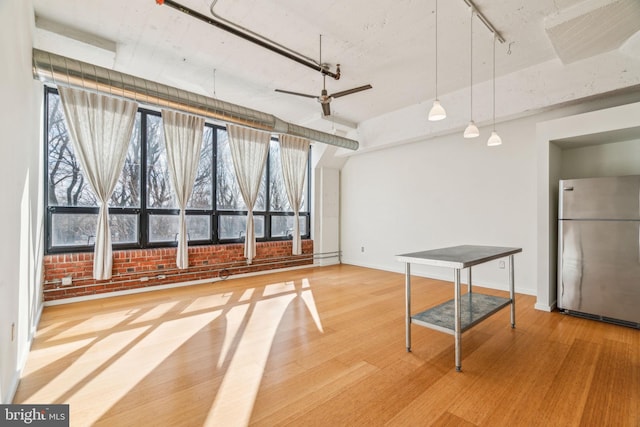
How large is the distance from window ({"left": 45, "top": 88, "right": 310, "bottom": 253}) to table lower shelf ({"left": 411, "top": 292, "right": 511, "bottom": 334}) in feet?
13.3

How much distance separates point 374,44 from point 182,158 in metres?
3.38

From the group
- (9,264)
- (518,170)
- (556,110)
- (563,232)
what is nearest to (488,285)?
(563,232)

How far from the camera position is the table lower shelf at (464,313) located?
251 centimetres

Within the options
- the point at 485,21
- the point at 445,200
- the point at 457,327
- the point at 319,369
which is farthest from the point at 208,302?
the point at 485,21

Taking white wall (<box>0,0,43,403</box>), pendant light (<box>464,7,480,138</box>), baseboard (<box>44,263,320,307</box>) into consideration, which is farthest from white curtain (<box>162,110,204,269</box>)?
pendant light (<box>464,7,480,138</box>)

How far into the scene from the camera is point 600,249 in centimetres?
333

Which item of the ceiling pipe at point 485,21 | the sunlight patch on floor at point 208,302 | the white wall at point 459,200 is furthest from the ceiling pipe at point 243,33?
the sunlight patch on floor at point 208,302

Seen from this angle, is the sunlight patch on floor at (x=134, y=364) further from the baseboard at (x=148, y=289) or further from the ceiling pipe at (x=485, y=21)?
the ceiling pipe at (x=485, y=21)

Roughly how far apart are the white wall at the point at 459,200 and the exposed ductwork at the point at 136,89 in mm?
2712

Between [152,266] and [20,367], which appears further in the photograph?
[152,266]

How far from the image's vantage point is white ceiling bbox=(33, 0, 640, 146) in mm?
2836

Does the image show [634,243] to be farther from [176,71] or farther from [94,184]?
[94,184]

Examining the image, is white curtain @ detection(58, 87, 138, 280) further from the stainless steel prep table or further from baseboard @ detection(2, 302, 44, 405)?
the stainless steel prep table

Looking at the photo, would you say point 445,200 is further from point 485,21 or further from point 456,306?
point 456,306
